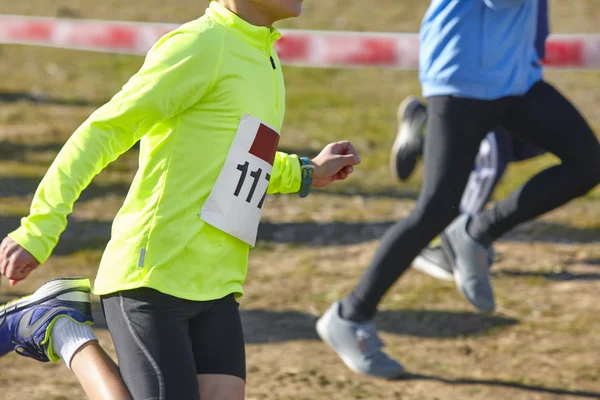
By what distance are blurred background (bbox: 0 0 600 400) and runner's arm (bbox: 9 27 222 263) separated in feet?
4.94

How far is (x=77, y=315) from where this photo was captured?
8.91ft

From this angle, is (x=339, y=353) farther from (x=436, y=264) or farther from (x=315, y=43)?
(x=315, y=43)

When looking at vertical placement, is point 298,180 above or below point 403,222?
above

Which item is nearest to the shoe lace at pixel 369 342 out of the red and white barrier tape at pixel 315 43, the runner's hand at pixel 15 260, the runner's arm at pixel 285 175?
the runner's arm at pixel 285 175

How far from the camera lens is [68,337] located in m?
2.66

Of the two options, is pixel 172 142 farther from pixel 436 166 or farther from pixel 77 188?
pixel 436 166

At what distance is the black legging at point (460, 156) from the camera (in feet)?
12.4

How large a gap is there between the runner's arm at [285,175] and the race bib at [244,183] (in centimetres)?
22

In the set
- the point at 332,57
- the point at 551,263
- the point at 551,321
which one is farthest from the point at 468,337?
the point at 332,57

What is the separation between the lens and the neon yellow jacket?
2.34 m

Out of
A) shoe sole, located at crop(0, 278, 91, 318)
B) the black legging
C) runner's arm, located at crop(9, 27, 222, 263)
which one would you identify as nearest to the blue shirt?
the black legging

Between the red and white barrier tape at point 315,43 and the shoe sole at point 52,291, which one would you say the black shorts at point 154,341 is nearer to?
the shoe sole at point 52,291

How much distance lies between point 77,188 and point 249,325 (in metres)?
2.22

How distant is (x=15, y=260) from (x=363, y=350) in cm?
196
